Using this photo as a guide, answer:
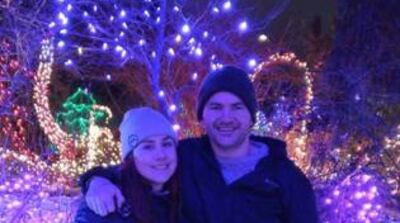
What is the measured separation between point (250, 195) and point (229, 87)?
0.50 meters

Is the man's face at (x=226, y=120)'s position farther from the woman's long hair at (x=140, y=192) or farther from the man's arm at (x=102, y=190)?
the man's arm at (x=102, y=190)

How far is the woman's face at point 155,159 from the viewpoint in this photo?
9.07 feet

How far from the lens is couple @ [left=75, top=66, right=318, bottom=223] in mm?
2717

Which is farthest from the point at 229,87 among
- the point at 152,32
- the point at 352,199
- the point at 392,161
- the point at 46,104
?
the point at 46,104

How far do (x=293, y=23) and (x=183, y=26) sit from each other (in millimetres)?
6694

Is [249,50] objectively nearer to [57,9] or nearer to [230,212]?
[57,9]

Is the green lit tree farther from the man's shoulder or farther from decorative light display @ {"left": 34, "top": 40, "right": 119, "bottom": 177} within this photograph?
the man's shoulder

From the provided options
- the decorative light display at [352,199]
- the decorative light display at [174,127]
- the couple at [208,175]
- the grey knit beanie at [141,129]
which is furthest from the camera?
the decorative light display at [174,127]

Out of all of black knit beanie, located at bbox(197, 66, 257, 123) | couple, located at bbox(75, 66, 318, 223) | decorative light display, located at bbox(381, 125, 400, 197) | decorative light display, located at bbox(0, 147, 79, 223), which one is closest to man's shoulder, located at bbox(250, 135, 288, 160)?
couple, located at bbox(75, 66, 318, 223)

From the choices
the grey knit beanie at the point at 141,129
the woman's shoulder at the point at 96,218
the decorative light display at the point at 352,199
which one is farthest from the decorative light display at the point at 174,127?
the woman's shoulder at the point at 96,218

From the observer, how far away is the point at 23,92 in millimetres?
8039

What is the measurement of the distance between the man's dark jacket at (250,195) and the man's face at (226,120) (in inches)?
4.7

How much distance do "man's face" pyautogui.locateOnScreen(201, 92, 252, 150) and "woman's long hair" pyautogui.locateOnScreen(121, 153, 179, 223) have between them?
0.89ft

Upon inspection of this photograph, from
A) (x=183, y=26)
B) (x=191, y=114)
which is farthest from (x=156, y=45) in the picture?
(x=191, y=114)
